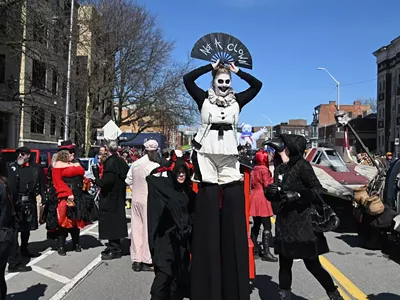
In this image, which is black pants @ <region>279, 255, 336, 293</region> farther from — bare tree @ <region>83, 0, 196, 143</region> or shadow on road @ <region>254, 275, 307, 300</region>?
bare tree @ <region>83, 0, 196, 143</region>

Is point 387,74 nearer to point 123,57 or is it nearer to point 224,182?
point 123,57

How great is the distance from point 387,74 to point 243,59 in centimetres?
Result: 6005

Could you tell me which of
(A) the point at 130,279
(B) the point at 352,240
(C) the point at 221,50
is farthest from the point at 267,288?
(B) the point at 352,240

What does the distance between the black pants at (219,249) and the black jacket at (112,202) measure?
3854 millimetres

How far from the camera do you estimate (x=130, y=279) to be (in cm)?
652

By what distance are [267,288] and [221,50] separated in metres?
3.31

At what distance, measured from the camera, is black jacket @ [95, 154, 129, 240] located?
767cm

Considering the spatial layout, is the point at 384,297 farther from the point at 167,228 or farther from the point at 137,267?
the point at 137,267

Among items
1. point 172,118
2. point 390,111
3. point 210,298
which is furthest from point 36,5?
point 390,111

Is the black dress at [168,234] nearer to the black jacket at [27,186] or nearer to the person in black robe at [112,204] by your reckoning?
the person in black robe at [112,204]

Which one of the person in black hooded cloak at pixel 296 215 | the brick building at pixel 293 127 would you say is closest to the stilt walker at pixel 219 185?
the person in black hooded cloak at pixel 296 215

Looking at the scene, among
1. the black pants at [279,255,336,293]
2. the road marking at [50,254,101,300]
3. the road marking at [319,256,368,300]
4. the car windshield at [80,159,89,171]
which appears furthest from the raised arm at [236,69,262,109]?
the car windshield at [80,159,89,171]

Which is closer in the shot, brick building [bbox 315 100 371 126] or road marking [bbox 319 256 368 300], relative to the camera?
road marking [bbox 319 256 368 300]

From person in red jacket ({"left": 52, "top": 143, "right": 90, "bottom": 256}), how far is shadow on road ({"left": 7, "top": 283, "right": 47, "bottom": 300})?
176cm
